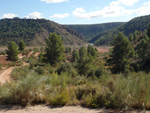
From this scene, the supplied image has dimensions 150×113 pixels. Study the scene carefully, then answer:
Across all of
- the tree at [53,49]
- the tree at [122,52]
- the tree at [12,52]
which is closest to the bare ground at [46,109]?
the tree at [53,49]

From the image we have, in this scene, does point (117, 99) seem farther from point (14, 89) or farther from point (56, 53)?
point (56, 53)

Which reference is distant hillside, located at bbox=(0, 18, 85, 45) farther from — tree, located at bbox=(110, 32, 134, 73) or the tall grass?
the tall grass

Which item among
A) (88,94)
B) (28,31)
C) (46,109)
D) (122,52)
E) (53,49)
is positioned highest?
(28,31)

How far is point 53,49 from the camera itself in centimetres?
3291

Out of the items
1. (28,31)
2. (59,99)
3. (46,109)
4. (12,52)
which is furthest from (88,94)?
(28,31)

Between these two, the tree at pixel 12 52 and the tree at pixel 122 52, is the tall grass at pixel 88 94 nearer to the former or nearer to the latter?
the tree at pixel 122 52

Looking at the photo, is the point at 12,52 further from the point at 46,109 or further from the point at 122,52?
the point at 46,109

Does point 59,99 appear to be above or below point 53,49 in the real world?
above

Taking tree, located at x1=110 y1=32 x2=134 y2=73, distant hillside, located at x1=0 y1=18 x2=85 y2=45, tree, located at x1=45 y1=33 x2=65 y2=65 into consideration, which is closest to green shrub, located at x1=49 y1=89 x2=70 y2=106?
tree, located at x1=45 y1=33 x2=65 y2=65

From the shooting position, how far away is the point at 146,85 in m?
5.06

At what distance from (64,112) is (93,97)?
3.78 feet

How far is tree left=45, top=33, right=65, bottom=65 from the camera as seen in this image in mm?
32969

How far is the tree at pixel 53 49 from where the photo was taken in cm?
3297

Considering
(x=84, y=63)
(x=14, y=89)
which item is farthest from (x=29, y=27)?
(x=14, y=89)
